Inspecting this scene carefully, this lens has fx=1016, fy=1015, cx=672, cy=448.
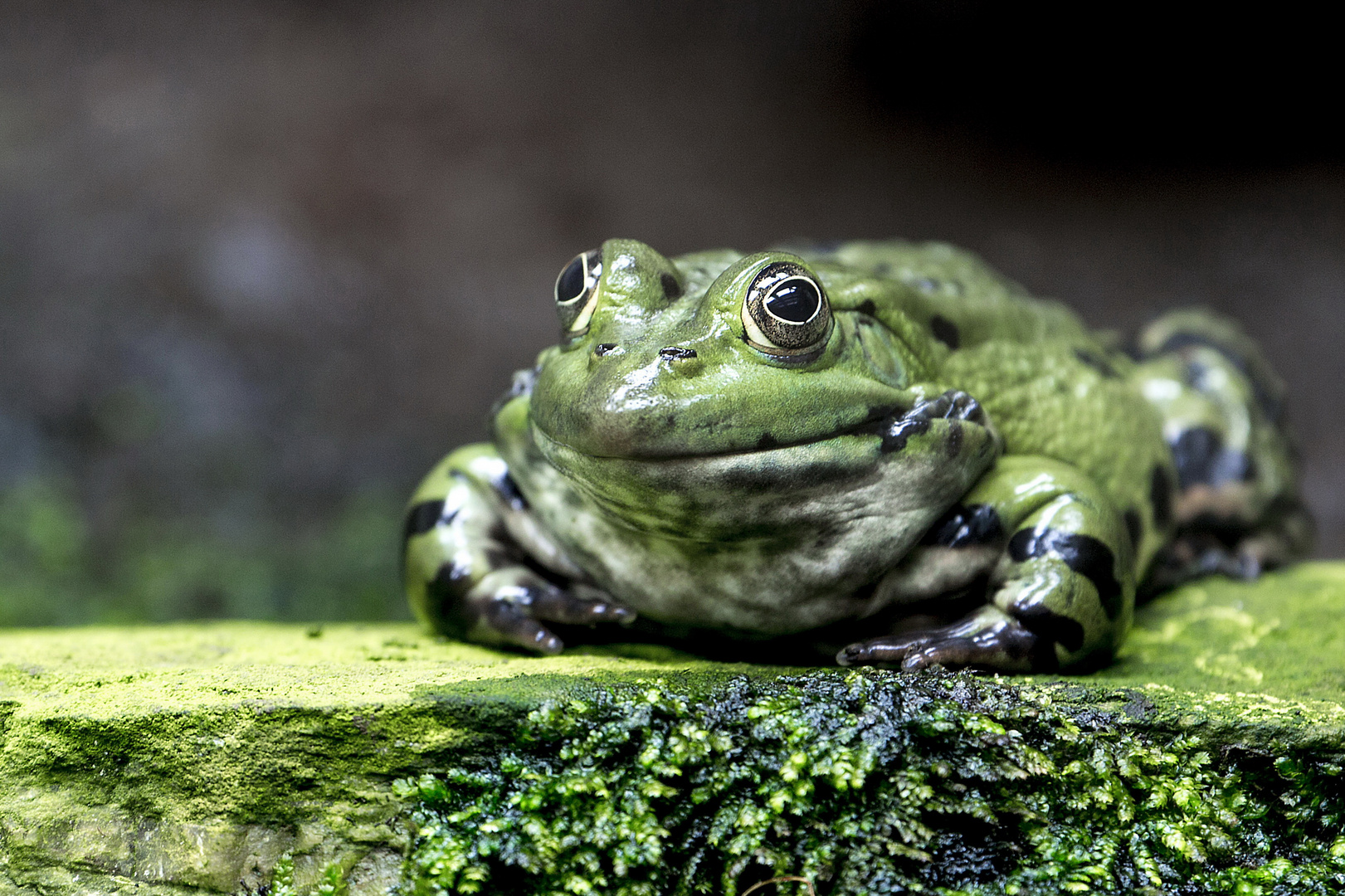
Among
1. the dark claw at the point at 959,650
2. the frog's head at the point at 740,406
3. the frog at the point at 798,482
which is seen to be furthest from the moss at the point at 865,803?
the frog's head at the point at 740,406

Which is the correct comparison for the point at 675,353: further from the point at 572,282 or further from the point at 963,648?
the point at 963,648

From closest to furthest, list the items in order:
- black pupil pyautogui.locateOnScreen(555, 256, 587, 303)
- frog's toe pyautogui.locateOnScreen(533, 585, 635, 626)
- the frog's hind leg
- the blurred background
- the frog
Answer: the frog → black pupil pyautogui.locateOnScreen(555, 256, 587, 303) → frog's toe pyautogui.locateOnScreen(533, 585, 635, 626) → the frog's hind leg → the blurred background

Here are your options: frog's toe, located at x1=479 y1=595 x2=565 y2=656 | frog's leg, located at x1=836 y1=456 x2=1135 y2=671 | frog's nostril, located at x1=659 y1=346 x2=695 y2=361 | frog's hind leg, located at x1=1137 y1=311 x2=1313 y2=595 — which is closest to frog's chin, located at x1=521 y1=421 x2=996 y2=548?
frog's leg, located at x1=836 y1=456 x2=1135 y2=671

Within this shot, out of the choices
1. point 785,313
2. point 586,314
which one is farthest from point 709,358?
point 586,314

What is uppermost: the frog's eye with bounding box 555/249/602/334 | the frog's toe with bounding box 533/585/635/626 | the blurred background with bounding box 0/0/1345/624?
the blurred background with bounding box 0/0/1345/624

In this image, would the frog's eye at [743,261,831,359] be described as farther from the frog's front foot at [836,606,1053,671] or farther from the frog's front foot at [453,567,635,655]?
the frog's front foot at [453,567,635,655]

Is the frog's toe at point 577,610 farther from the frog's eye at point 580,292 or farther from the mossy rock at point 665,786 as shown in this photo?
the frog's eye at point 580,292

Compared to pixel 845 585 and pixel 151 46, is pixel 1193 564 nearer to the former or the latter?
pixel 845 585
